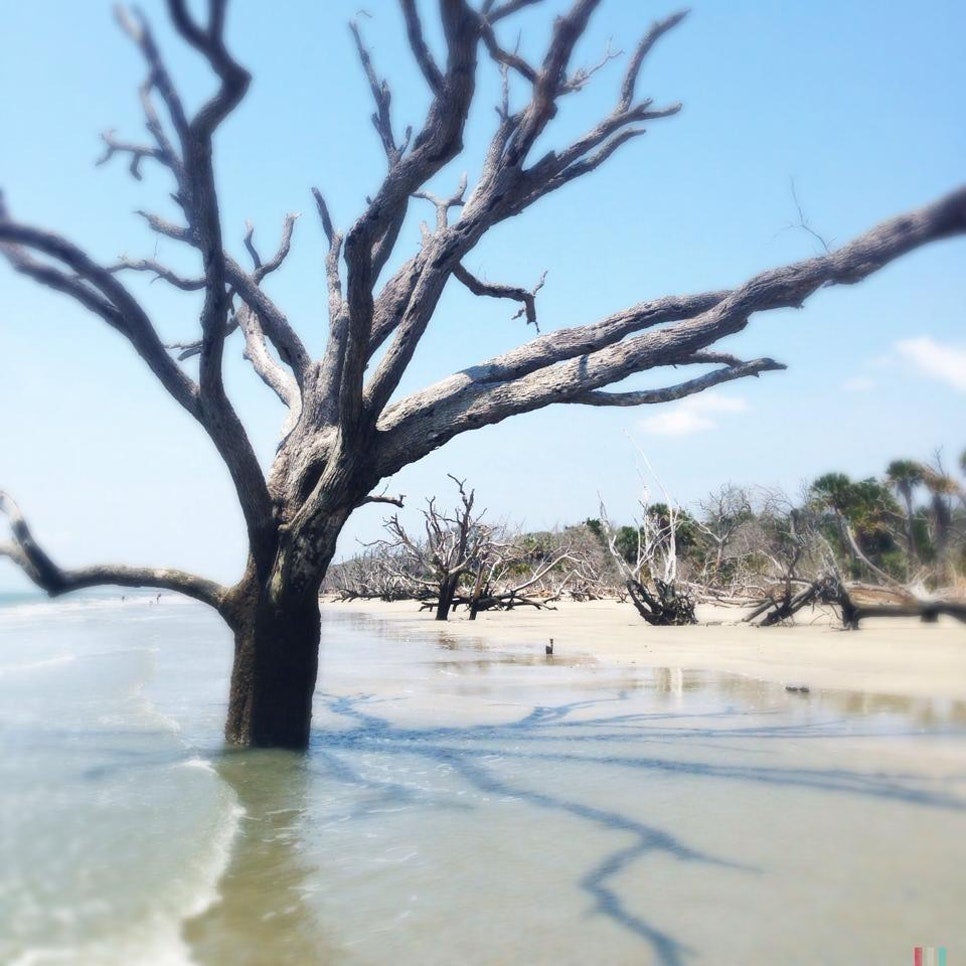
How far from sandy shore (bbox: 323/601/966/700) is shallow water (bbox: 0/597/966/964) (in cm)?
146

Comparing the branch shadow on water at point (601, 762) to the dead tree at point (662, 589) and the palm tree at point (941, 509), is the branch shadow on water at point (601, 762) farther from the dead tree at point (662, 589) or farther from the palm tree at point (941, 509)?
the dead tree at point (662, 589)

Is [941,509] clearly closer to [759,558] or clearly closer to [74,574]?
[74,574]

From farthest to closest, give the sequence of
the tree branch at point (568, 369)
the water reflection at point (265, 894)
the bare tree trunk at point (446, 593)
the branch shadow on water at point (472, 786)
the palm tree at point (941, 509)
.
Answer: the bare tree trunk at point (446, 593), the tree branch at point (568, 369), the palm tree at point (941, 509), the branch shadow on water at point (472, 786), the water reflection at point (265, 894)

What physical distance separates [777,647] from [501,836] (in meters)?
9.89

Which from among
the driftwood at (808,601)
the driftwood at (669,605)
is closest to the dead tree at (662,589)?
the driftwood at (669,605)

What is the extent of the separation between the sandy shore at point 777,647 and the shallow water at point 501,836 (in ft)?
4.79

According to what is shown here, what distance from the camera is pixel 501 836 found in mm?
3850

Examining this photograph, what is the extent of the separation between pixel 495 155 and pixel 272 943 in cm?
548

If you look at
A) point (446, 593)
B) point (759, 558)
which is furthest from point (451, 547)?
point (759, 558)

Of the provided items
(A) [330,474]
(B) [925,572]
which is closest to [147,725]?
(A) [330,474]

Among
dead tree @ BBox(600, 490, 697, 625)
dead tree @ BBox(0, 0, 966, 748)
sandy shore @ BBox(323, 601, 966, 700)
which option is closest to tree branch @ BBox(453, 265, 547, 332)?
dead tree @ BBox(0, 0, 966, 748)

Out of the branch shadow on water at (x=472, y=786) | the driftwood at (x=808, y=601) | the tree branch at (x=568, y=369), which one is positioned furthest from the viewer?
the driftwood at (x=808, y=601)

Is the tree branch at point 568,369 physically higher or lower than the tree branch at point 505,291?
lower

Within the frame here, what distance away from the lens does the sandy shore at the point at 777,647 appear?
8859 mm
